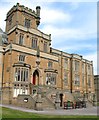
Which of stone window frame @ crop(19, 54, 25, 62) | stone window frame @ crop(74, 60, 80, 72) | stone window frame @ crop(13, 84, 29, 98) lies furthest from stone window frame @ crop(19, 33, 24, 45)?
stone window frame @ crop(74, 60, 80, 72)

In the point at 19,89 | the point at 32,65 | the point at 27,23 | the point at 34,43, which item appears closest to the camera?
the point at 19,89

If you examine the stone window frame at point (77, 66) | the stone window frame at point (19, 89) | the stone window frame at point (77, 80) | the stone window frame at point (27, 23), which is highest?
the stone window frame at point (27, 23)

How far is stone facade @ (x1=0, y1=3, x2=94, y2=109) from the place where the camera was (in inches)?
1523

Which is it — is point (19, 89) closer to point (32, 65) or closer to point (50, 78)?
point (32, 65)

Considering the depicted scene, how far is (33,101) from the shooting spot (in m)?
32.5

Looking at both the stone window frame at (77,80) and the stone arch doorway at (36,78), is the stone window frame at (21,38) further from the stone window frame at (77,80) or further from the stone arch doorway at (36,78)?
the stone window frame at (77,80)

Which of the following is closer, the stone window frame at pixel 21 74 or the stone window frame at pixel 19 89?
the stone window frame at pixel 19 89

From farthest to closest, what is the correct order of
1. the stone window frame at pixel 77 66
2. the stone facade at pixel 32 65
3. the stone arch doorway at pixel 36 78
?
the stone window frame at pixel 77 66 < the stone arch doorway at pixel 36 78 < the stone facade at pixel 32 65

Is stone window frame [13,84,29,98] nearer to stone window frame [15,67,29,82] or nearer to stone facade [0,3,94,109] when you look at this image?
stone facade [0,3,94,109]

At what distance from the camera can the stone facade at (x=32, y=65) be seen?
127 ft

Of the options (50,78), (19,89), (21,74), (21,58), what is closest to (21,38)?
(21,58)

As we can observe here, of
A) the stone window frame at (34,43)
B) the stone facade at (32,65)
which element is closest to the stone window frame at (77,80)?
the stone facade at (32,65)

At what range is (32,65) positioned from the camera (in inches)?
1677

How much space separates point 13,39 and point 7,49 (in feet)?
22.3
